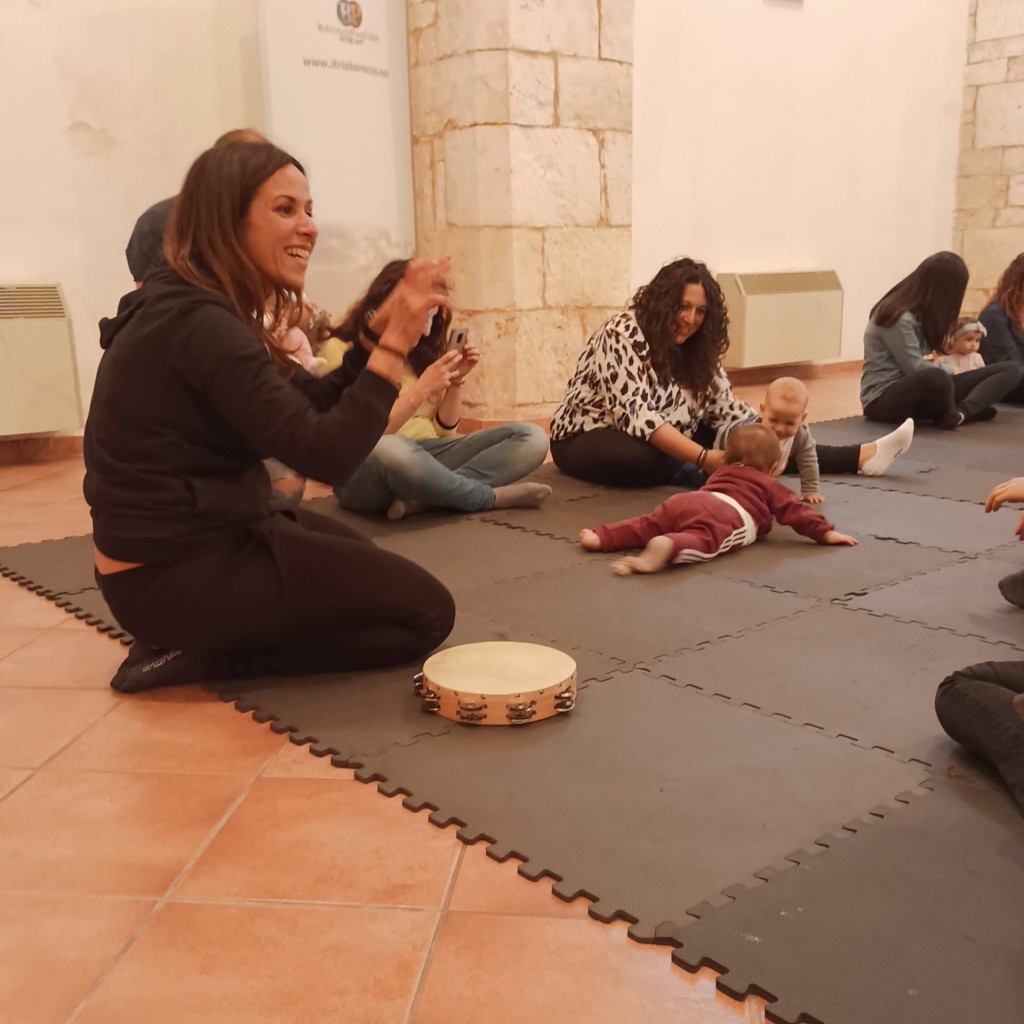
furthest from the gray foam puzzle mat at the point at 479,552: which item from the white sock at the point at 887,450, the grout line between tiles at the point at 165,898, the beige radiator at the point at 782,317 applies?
the beige radiator at the point at 782,317

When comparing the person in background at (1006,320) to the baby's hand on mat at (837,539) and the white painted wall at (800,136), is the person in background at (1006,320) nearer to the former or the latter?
the white painted wall at (800,136)

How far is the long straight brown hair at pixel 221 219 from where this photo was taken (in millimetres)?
2027

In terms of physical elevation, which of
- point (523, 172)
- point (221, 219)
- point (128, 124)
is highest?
point (128, 124)

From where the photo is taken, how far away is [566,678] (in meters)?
2.11

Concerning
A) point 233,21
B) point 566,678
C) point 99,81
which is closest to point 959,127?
point 233,21

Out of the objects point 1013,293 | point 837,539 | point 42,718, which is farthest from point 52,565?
point 1013,293

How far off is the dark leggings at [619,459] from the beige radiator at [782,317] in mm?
3172

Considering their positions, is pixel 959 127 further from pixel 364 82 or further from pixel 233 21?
pixel 233 21

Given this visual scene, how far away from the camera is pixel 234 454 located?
2230 mm

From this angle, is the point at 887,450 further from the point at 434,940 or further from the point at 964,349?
the point at 434,940

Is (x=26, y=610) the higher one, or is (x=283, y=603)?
(x=283, y=603)

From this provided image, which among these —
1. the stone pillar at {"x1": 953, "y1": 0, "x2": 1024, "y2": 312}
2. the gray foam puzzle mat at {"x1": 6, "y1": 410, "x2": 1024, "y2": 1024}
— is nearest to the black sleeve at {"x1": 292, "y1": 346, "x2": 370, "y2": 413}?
the gray foam puzzle mat at {"x1": 6, "y1": 410, "x2": 1024, "y2": 1024}

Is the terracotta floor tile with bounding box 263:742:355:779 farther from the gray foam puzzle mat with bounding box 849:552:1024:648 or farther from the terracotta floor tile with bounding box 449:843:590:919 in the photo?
the gray foam puzzle mat with bounding box 849:552:1024:648

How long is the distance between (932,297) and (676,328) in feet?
6.68
